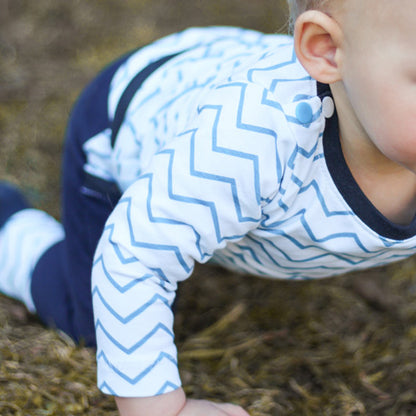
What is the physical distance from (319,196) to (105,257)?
0.38m

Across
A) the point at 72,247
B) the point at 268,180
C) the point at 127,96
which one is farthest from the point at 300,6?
the point at 72,247

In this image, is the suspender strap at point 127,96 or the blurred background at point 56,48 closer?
the suspender strap at point 127,96

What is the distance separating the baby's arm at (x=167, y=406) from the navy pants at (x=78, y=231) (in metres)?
0.40

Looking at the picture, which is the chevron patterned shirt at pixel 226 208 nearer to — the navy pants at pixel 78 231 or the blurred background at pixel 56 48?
the navy pants at pixel 78 231

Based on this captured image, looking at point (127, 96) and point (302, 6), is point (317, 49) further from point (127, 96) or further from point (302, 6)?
point (127, 96)

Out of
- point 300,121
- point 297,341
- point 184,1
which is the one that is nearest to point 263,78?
point 300,121

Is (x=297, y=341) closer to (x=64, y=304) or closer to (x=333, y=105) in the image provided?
(x=64, y=304)

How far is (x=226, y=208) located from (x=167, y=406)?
371mm

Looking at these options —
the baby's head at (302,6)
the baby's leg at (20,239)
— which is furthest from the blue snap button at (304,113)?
the baby's leg at (20,239)

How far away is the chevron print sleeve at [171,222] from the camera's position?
107cm

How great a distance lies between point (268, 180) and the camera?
108 centimetres

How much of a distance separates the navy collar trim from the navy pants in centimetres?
60

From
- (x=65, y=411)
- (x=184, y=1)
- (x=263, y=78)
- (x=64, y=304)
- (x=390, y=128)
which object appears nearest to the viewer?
(x=390, y=128)

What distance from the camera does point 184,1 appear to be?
295 cm
